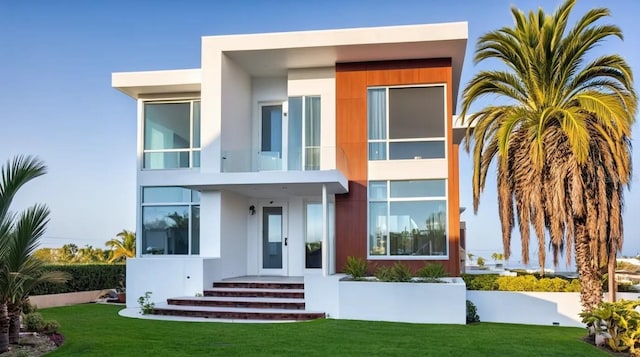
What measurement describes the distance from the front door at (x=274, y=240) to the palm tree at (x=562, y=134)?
18.9 feet

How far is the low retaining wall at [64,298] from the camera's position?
1527cm

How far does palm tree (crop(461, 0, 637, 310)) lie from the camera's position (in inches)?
477

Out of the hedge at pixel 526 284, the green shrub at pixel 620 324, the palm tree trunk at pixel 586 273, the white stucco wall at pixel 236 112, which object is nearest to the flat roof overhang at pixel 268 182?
the white stucco wall at pixel 236 112

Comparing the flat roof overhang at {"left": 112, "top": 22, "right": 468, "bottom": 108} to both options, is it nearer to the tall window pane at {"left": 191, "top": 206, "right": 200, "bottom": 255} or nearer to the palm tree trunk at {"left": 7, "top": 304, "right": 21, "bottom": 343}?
the tall window pane at {"left": 191, "top": 206, "right": 200, "bottom": 255}

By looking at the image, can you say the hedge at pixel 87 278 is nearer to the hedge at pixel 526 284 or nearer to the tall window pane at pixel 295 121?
the tall window pane at pixel 295 121

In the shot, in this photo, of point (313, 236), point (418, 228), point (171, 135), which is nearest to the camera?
point (418, 228)

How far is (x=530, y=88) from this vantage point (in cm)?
1309

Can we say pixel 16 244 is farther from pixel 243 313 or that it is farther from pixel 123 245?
pixel 123 245

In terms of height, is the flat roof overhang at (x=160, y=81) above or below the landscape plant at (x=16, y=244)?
above

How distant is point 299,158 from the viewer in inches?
588

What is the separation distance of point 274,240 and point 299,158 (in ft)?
9.59

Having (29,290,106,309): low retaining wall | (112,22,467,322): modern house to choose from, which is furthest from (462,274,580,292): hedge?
Result: (29,290,106,309): low retaining wall

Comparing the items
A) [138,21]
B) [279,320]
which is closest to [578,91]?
[279,320]

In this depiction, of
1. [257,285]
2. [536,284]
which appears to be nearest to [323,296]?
[257,285]
